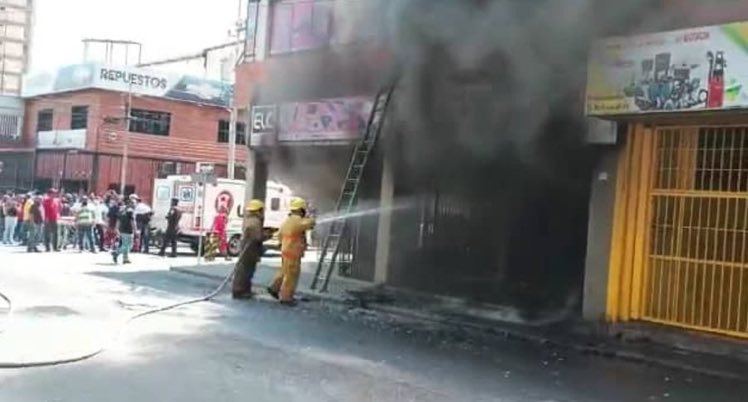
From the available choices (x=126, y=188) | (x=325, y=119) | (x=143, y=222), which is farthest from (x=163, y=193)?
(x=325, y=119)

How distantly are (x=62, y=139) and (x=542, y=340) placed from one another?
28.0 m

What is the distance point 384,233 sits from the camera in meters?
14.4

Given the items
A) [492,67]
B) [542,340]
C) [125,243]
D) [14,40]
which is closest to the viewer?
[542,340]

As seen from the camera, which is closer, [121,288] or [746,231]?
[746,231]

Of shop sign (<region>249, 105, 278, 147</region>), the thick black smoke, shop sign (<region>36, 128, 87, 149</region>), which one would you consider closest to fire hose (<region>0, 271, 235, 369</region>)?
the thick black smoke

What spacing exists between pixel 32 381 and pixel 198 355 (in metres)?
1.60

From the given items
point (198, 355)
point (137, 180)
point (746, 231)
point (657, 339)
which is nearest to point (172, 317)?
point (198, 355)

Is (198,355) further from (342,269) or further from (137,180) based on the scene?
(137,180)

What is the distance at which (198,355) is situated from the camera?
7445mm

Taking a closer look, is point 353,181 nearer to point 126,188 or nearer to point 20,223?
point 20,223

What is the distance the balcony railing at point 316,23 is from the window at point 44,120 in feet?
72.6

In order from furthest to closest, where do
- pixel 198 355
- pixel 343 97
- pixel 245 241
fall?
pixel 343 97, pixel 245 241, pixel 198 355

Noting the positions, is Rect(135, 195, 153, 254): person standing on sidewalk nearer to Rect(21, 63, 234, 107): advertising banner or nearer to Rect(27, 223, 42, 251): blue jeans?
Rect(27, 223, 42, 251): blue jeans

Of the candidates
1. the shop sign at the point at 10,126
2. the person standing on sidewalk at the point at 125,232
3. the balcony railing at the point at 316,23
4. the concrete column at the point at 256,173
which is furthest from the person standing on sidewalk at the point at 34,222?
the shop sign at the point at 10,126
